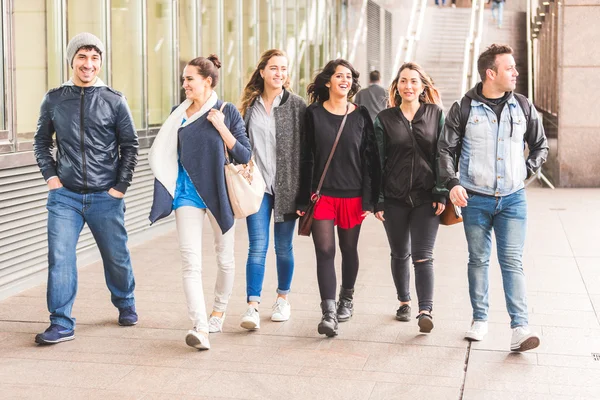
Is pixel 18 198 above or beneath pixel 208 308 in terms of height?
above

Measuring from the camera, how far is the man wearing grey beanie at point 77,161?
6055mm

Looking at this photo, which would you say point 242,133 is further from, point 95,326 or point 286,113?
point 95,326

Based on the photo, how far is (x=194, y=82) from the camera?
5.79m

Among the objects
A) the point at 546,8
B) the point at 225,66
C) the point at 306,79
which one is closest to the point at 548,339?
the point at 225,66

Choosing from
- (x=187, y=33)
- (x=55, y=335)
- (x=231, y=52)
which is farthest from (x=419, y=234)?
(x=231, y=52)

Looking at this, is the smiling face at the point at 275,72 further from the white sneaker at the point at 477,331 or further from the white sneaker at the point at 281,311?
the white sneaker at the point at 477,331

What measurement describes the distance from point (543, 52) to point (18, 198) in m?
18.1

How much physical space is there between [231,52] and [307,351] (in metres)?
10.1

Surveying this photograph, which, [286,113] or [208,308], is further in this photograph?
[208,308]

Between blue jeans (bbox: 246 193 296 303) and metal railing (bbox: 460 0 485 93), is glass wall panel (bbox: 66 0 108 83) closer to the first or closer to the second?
blue jeans (bbox: 246 193 296 303)

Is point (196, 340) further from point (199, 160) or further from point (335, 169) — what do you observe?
point (335, 169)

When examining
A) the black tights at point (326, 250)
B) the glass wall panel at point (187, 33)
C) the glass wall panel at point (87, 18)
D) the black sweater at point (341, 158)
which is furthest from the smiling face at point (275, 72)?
the glass wall panel at point (187, 33)

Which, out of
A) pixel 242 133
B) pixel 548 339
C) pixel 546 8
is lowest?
pixel 548 339

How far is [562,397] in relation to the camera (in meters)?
4.88
